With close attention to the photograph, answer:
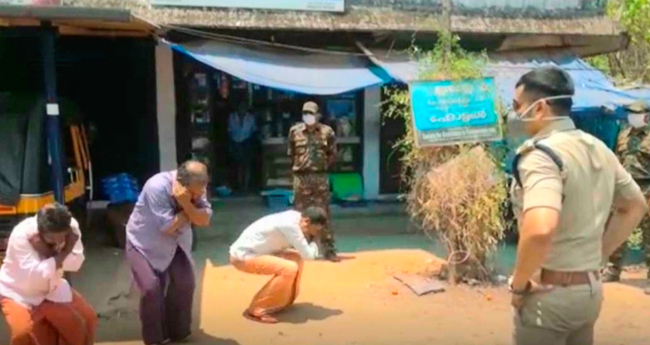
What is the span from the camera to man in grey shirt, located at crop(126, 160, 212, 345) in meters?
5.75

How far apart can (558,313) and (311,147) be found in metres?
6.12

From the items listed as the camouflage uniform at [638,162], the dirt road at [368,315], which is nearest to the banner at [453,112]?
the dirt road at [368,315]

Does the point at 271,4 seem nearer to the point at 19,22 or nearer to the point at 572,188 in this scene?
the point at 19,22

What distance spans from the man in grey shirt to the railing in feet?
18.0

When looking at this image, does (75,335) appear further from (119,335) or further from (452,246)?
(452,246)

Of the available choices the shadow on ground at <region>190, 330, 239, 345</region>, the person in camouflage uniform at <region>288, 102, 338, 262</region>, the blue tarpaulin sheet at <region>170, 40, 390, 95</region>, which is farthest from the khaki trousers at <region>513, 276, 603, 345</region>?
the blue tarpaulin sheet at <region>170, 40, 390, 95</region>

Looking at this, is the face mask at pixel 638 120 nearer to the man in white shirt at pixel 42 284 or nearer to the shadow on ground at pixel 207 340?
the shadow on ground at pixel 207 340

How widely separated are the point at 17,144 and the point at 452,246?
3769mm

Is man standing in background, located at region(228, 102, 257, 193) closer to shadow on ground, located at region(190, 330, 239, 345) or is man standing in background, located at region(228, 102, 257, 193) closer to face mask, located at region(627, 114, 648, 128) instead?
face mask, located at region(627, 114, 648, 128)

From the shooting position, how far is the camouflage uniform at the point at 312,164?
29.5 ft

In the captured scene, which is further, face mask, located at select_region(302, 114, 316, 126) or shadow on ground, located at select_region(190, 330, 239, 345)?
face mask, located at select_region(302, 114, 316, 126)

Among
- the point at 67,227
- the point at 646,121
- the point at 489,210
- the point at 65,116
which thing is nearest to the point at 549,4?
the point at 646,121

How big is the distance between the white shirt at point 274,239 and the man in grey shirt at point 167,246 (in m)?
0.67

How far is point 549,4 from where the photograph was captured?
11469 mm
